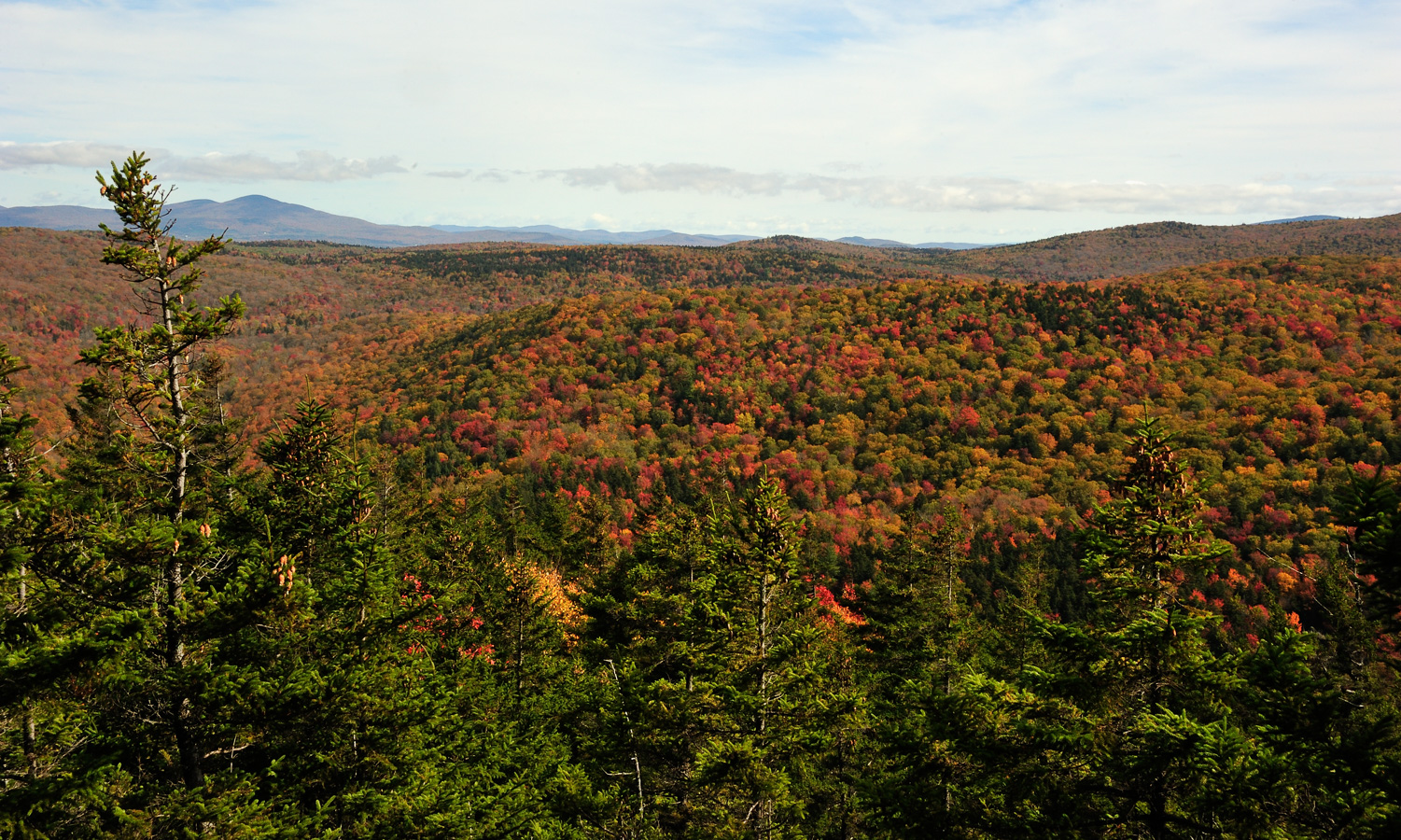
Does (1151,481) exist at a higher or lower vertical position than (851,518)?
higher

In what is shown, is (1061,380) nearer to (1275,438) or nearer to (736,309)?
(1275,438)

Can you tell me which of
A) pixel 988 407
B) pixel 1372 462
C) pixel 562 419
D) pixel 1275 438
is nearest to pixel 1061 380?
pixel 988 407

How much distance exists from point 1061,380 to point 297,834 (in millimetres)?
150007

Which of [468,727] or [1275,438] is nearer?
[468,727]

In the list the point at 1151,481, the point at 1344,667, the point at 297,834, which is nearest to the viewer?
the point at 297,834

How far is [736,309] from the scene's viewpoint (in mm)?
177750

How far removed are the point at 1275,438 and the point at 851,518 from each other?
224 feet

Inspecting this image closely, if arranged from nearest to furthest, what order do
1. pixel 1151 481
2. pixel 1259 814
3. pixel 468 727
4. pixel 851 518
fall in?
pixel 1259 814
pixel 1151 481
pixel 468 727
pixel 851 518

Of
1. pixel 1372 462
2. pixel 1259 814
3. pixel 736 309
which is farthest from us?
pixel 736 309

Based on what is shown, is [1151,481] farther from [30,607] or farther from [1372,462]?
[1372,462]

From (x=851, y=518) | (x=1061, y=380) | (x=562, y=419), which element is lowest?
(x=851, y=518)

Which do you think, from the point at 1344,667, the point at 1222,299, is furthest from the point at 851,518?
the point at 1222,299

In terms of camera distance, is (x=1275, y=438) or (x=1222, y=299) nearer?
(x=1275, y=438)

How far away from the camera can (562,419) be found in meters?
133
